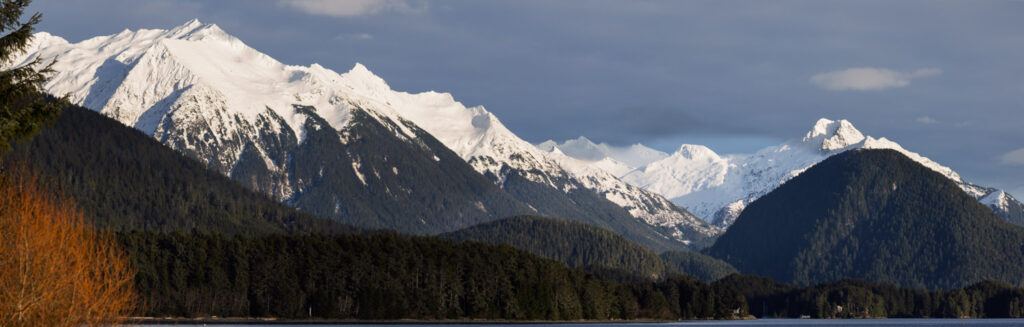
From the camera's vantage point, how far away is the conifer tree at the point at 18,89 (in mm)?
58906

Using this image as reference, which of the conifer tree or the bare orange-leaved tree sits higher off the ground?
the conifer tree

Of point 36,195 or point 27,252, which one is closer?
point 27,252

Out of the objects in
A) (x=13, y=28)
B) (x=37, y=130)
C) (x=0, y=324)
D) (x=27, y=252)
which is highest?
(x=13, y=28)

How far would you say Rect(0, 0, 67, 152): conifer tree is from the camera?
58906 millimetres

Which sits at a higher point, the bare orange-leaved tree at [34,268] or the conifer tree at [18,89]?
the conifer tree at [18,89]

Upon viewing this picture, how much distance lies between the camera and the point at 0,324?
62156 millimetres

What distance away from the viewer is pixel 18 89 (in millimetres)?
59469

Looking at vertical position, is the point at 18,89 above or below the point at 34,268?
above

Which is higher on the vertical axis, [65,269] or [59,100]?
[59,100]

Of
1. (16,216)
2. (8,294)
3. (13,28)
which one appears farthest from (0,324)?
(13,28)

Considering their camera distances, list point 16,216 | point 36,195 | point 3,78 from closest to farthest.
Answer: point 3,78, point 16,216, point 36,195

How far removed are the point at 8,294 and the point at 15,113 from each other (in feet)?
33.6

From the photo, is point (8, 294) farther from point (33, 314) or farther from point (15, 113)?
point (15, 113)

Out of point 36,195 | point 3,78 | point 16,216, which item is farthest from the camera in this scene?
point 36,195
